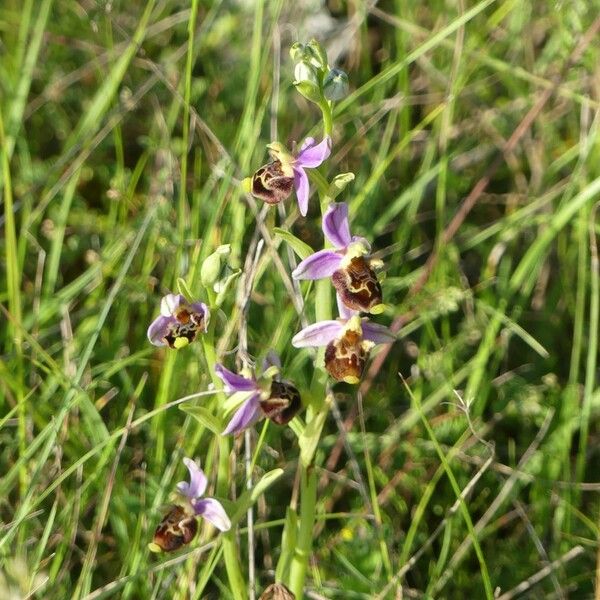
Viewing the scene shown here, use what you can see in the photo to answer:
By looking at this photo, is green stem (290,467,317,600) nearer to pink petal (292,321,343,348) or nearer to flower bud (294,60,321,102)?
pink petal (292,321,343,348)

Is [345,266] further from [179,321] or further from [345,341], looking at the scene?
[179,321]

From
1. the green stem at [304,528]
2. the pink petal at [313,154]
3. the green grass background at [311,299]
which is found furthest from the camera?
the green grass background at [311,299]

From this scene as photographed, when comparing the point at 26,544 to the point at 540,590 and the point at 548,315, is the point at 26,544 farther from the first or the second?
the point at 548,315

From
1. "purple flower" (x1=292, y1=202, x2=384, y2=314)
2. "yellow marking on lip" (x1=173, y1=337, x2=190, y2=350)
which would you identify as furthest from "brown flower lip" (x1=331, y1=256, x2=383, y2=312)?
"yellow marking on lip" (x1=173, y1=337, x2=190, y2=350)

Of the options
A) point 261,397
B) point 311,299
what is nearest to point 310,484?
point 261,397

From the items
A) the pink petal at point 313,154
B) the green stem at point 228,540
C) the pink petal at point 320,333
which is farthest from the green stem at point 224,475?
the pink petal at point 313,154

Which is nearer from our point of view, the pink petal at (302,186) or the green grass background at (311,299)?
the pink petal at (302,186)

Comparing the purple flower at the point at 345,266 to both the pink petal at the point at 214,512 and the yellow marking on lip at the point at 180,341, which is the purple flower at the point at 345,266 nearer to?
the yellow marking on lip at the point at 180,341

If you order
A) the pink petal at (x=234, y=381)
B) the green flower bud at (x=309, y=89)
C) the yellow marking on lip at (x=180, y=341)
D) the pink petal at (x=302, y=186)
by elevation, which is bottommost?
the pink petal at (x=234, y=381)
